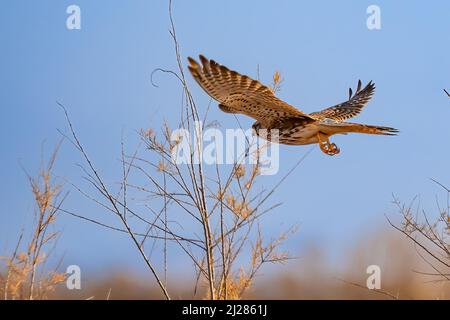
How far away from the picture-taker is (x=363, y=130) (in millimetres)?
5016

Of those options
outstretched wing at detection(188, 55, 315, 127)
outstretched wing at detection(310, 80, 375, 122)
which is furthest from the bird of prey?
outstretched wing at detection(310, 80, 375, 122)

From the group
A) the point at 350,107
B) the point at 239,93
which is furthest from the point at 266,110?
the point at 350,107

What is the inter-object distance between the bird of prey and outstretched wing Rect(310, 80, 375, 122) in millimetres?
778

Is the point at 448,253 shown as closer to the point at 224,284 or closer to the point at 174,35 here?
the point at 224,284

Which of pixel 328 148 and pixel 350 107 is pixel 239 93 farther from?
pixel 350 107

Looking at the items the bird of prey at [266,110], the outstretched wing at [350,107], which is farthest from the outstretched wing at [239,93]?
the outstretched wing at [350,107]

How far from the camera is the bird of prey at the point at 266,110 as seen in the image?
4.56m

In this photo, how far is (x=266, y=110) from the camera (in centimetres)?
506

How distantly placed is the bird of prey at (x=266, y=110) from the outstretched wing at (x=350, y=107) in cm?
78

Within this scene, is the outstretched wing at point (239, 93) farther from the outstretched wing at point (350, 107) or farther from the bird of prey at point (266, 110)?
the outstretched wing at point (350, 107)
